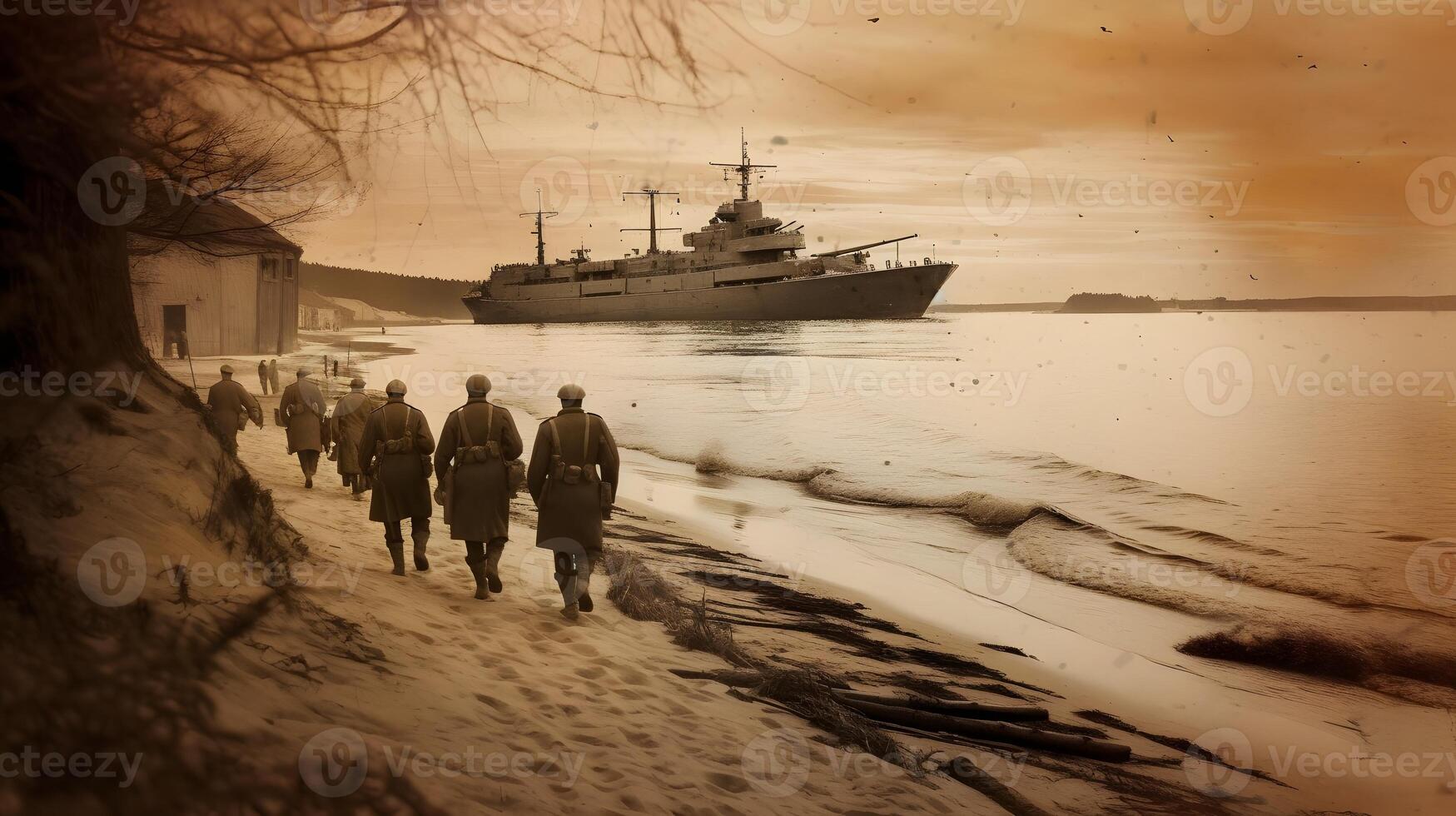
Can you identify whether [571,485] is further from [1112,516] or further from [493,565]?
[1112,516]

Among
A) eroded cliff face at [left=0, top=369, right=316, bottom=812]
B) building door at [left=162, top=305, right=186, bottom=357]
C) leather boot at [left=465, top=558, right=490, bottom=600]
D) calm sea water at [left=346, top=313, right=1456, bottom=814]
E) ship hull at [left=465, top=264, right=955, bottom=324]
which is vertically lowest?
calm sea water at [left=346, top=313, right=1456, bottom=814]

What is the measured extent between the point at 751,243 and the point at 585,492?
281 feet

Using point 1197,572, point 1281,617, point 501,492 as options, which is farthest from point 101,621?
point 1197,572

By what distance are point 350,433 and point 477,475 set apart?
465 centimetres

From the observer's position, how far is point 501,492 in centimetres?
718

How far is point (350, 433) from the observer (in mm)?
10992

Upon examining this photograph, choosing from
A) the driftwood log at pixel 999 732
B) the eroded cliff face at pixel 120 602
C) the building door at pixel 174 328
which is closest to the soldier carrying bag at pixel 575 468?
the eroded cliff face at pixel 120 602

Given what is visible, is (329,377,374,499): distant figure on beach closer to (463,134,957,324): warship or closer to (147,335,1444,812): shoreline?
(147,335,1444,812): shoreline

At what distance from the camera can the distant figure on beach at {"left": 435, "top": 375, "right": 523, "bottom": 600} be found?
7.08m

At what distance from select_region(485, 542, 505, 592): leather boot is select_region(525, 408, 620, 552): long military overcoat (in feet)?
1.50

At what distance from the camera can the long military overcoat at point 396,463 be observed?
24.8 ft

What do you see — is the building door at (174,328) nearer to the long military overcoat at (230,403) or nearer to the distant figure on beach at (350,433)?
the long military overcoat at (230,403)

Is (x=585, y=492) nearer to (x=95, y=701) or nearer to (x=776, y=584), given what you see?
(x=776, y=584)

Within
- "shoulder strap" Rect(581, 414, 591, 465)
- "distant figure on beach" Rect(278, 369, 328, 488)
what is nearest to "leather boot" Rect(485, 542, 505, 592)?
"shoulder strap" Rect(581, 414, 591, 465)
